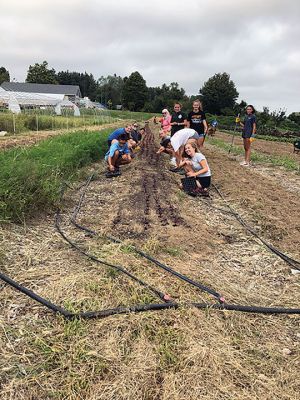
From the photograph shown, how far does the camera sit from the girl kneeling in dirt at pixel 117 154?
749cm

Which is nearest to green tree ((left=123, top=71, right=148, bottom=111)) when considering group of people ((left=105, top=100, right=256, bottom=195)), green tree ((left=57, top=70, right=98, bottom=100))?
green tree ((left=57, top=70, right=98, bottom=100))

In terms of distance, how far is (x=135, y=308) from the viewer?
102 inches

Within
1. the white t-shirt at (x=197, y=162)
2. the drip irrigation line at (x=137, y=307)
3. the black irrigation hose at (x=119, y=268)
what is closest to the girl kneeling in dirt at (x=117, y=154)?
the white t-shirt at (x=197, y=162)

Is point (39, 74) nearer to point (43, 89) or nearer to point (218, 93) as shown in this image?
point (43, 89)

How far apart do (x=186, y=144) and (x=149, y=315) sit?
412 centimetres

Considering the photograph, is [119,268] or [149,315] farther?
[119,268]

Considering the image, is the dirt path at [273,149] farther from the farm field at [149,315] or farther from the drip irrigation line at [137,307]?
the drip irrigation line at [137,307]

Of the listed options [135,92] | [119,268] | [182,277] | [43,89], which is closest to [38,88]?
[43,89]

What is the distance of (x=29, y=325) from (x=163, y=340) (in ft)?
2.83

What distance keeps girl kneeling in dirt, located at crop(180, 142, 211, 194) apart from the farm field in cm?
121

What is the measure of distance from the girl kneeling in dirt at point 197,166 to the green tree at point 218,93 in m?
50.1

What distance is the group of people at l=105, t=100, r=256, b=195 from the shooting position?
20.5ft

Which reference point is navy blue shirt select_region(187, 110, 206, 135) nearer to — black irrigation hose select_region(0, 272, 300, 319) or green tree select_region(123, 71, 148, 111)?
black irrigation hose select_region(0, 272, 300, 319)

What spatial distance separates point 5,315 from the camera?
8.25 feet
